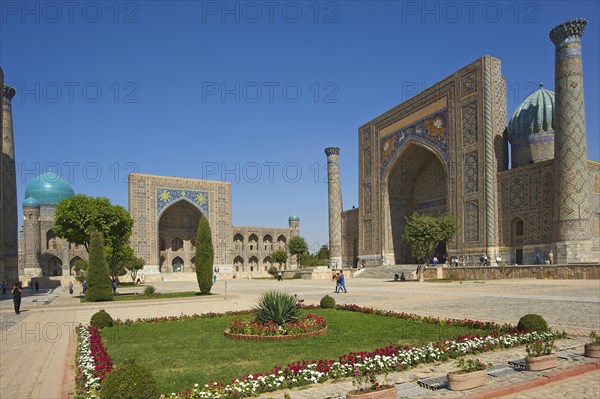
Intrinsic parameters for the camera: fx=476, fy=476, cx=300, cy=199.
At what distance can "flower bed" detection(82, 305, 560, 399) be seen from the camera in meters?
5.27

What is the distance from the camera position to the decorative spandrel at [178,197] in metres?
52.5

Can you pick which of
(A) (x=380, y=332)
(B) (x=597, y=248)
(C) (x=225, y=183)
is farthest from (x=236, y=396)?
(C) (x=225, y=183)

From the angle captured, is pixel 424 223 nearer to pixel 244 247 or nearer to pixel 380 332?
pixel 380 332

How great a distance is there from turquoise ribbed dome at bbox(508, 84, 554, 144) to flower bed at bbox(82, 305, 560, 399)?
26.9m

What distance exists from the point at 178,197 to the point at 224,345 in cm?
4725

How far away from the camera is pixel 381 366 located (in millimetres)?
6223

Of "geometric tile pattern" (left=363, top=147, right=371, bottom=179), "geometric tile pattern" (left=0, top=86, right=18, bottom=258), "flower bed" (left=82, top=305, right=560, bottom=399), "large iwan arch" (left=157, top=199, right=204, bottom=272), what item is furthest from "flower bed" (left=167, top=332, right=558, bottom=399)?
"large iwan arch" (left=157, top=199, right=204, bottom=272)

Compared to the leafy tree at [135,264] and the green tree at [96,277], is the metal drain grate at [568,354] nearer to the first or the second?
the green tree at [96,277]

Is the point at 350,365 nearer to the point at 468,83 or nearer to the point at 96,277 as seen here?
the point at 96,277

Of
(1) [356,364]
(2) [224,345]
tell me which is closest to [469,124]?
(2) [224,345]

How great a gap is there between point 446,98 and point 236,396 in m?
32.5

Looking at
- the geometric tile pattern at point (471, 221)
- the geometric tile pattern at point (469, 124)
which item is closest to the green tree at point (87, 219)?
the geometric tile pattern at point (471, 221)

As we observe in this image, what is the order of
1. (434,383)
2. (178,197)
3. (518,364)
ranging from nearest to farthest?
1. (434,383)
2. (518,364)
3. (178,197)

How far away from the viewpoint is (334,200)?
144 ft
